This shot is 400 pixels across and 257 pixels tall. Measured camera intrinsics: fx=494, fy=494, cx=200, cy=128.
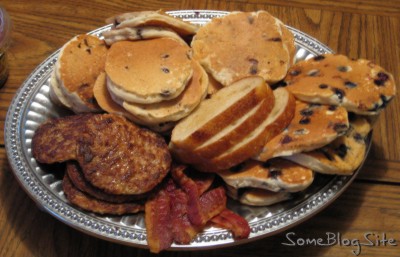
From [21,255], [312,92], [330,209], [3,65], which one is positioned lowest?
[21,255]

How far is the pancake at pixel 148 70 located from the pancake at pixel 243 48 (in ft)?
0.24

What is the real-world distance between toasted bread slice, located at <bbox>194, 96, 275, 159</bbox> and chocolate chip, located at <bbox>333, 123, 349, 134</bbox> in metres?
0.17

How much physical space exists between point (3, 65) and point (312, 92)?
101cm

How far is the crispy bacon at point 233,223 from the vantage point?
109 centimetres

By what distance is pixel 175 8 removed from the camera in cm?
187

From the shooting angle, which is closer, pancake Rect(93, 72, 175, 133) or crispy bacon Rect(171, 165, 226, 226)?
crispy bacon Rect(171, 165, 226, 226)

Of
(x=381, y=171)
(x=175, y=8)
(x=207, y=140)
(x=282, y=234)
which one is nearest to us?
(x=207, y=140)

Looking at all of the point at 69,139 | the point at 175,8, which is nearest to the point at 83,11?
the point at 175,8

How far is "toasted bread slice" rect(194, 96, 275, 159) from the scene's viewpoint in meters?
1.13

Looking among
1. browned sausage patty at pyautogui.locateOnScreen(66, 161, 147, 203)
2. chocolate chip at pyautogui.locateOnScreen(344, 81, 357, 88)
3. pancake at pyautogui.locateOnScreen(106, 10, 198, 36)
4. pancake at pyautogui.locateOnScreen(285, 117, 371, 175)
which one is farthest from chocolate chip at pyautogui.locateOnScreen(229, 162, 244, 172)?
pancake at pyautogui.locateOnScreen(106, 10, 198, 36)

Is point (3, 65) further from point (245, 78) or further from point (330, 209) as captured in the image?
point (330, 209)

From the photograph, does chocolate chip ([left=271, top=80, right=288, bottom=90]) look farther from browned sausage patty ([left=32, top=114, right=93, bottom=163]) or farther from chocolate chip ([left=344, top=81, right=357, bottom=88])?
browned sausage patty ([left=32, top=114, right=93, bottom=163])

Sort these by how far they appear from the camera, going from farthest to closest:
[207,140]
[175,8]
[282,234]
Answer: [175,8]
[282,234]
[207,140]

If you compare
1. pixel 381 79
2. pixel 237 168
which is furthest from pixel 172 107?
pixel 381 79
